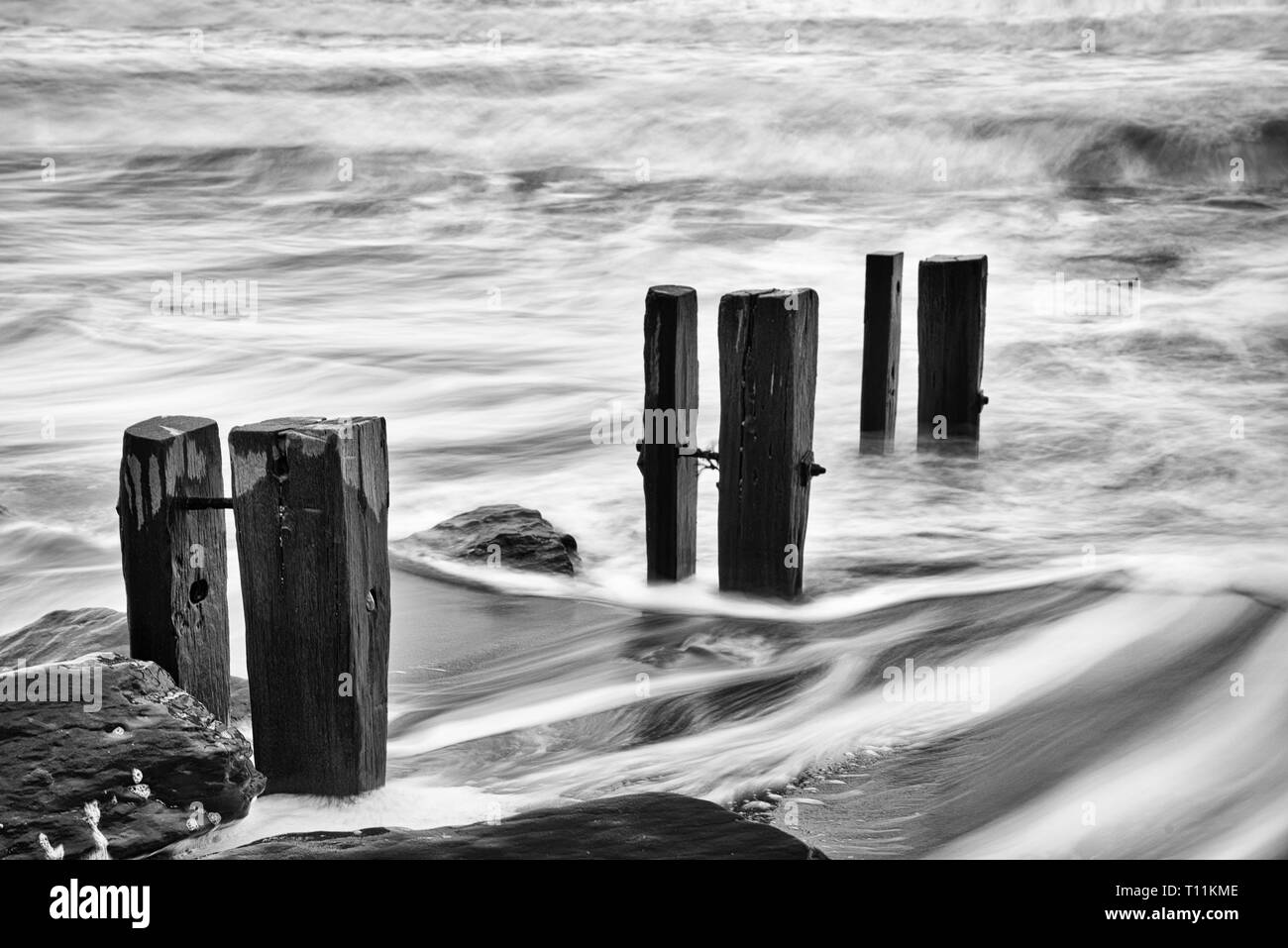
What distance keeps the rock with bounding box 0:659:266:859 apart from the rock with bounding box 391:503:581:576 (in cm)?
272

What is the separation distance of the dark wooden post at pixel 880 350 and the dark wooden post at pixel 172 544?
3.91 metres

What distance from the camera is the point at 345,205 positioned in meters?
18.2

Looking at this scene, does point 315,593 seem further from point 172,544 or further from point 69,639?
point 69,639

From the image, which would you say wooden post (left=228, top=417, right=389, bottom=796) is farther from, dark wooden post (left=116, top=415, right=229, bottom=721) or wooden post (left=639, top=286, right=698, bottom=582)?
wooden post (left=639, top=286, right=698, bottom=582)

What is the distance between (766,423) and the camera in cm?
496

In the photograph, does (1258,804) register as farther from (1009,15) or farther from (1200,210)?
(1009,15)

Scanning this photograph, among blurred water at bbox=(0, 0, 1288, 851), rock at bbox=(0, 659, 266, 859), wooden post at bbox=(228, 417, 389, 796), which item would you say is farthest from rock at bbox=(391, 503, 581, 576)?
rock at bbox=(0, 659, 266, 859)

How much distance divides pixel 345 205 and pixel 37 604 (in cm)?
1257

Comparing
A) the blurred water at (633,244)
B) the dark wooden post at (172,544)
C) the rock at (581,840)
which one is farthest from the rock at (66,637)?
the rock at (581,840)

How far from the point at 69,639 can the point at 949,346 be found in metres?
4.33

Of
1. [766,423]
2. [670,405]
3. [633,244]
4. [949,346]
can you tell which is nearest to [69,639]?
[670,405]

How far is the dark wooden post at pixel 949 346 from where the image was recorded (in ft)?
23.0

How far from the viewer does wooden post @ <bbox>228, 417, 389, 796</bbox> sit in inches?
133
